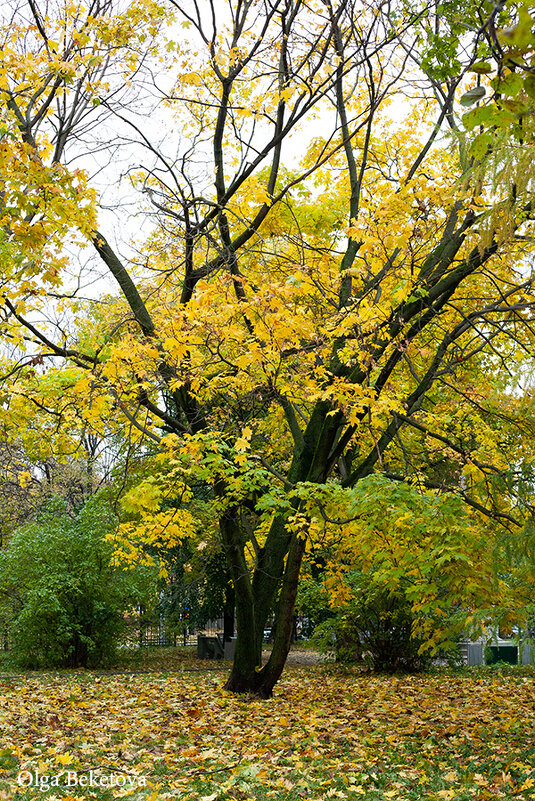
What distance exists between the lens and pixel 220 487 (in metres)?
8.95

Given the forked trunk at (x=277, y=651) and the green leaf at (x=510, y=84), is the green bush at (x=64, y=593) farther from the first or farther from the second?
the green leaf at (x=510, y=84)

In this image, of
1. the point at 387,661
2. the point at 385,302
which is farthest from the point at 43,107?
the point at 387,661

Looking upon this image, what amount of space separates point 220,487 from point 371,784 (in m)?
4.92

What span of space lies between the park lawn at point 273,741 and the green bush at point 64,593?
3.49m

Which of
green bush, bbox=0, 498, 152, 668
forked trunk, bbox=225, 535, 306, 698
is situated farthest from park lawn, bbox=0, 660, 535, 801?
green bush, bbox=0, 498, 152, 668

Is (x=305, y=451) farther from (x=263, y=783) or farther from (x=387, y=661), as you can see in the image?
(x=387, y=661)

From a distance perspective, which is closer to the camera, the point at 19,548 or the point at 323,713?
the point at 323,713

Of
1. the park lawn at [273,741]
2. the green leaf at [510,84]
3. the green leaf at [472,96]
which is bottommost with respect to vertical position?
the park lawn at [273,741]

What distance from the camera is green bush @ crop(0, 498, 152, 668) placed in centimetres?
1296

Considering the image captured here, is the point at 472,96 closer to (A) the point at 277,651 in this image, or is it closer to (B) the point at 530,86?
(B) the point at 530,86

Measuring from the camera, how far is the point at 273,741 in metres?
5.74

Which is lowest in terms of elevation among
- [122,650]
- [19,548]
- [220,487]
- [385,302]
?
[122,650]

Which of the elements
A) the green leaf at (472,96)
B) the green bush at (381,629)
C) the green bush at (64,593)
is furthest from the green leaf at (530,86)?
the green bush at (64,593)

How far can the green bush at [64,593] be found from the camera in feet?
42.5
